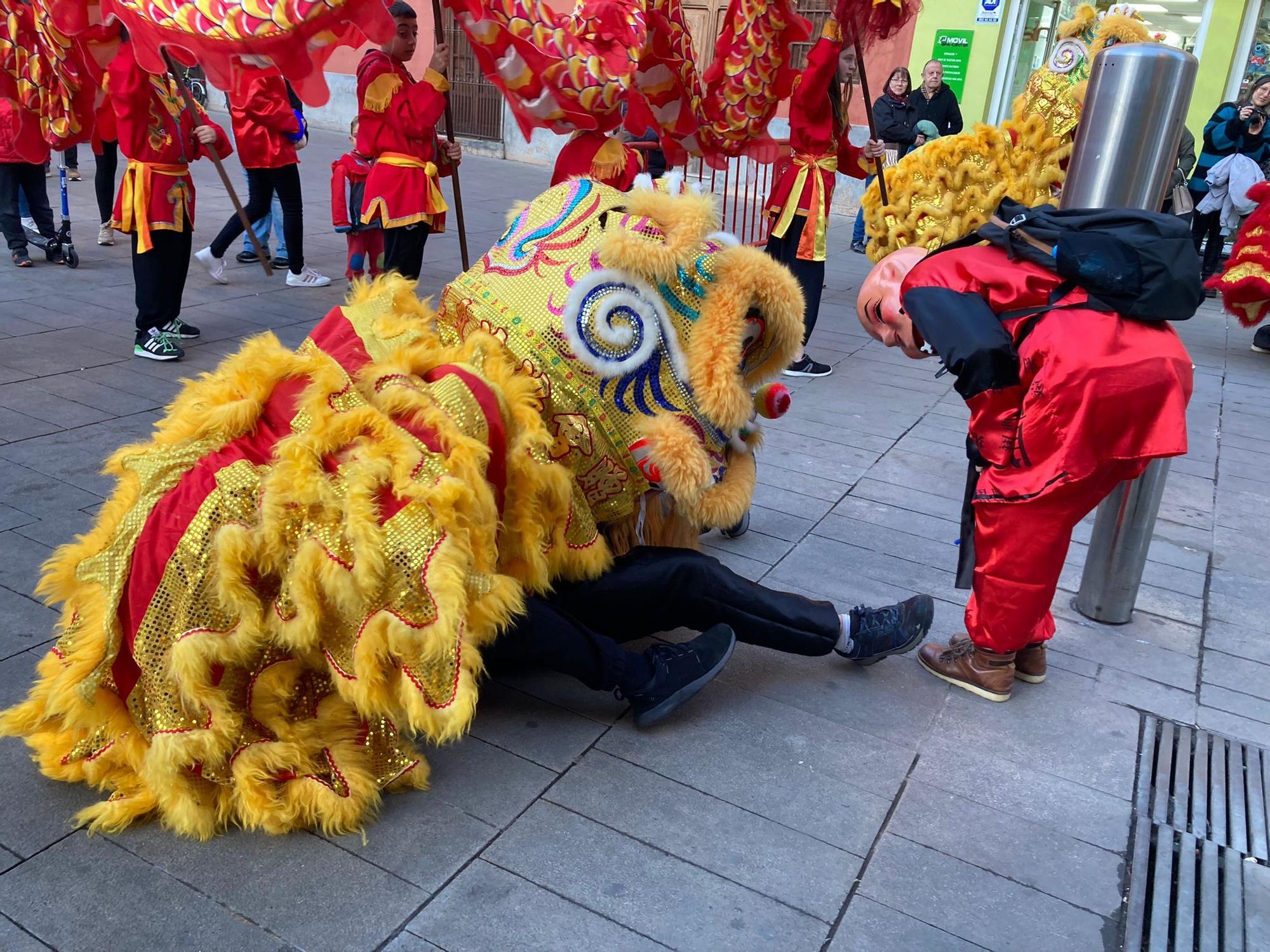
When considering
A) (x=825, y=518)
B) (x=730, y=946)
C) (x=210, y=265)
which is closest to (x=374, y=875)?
(x=730, y=946)

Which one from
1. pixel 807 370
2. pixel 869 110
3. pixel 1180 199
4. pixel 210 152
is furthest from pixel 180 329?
pixel 1180 199

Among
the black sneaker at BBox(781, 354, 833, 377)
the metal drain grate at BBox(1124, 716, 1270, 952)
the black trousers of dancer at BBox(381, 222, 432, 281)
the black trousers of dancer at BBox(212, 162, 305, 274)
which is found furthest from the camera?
the black trousers of dancer at BBox(212, 162, 305, 274)

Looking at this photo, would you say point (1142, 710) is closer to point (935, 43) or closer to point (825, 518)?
point (825, 518)

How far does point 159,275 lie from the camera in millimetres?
5078

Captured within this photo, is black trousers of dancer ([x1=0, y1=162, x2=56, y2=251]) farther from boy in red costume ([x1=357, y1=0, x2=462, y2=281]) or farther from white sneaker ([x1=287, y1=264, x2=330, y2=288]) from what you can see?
boy in red costume ([x1=357, y1=0, x2=462, y2=281])

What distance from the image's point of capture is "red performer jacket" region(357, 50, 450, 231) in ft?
17.4

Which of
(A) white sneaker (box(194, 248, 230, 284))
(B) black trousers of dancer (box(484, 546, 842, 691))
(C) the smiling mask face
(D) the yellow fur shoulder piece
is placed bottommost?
(A) white sneaker (box(194, 248, 230, 284))

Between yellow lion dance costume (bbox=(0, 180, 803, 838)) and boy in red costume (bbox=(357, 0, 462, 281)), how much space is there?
10.9 ft

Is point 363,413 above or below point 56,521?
above

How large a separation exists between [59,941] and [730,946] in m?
1.17

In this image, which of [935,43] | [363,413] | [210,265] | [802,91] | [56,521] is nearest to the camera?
[363,413]

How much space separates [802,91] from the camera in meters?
5.14

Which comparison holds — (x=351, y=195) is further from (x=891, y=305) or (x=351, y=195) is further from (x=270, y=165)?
(x=891, y=305)

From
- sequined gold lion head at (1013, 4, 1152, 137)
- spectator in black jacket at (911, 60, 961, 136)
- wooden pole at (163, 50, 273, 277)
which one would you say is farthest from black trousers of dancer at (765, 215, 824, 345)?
spectator in black jacket at (911, 60, 961, 136)
